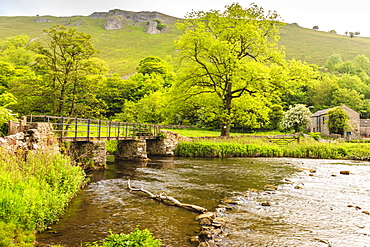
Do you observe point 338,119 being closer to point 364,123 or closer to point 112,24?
point 364,123

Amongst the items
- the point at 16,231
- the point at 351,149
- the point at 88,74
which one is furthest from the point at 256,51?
the point at 16,231

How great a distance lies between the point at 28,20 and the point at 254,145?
→ 20582 centimetres

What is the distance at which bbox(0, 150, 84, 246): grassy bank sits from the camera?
17.1ft

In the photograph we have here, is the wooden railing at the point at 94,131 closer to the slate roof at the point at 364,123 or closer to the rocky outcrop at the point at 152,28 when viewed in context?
the slate roof at the point at 364,123

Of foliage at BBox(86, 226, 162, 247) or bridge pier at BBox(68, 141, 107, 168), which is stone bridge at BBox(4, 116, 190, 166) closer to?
bridge pier at BBox(68, 141, 107, 168)

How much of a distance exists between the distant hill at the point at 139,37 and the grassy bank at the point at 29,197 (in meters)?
83.7

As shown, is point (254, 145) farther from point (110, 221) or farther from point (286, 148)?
point (110, 221)

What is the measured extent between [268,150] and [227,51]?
1048 centimetres

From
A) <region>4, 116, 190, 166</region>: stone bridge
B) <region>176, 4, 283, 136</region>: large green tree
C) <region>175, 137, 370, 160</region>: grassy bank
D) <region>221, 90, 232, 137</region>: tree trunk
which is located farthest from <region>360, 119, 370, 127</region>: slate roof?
<region>4, 116, 190, 166</region>: stone bridge

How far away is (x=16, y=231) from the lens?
5.25 meters

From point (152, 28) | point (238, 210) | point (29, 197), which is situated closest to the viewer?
point (29, 197)

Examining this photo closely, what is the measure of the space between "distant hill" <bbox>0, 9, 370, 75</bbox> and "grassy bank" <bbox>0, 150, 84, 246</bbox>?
275 feet

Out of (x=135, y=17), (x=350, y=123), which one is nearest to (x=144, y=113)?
(x=350, y=123)

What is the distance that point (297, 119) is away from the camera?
46.3 meters
